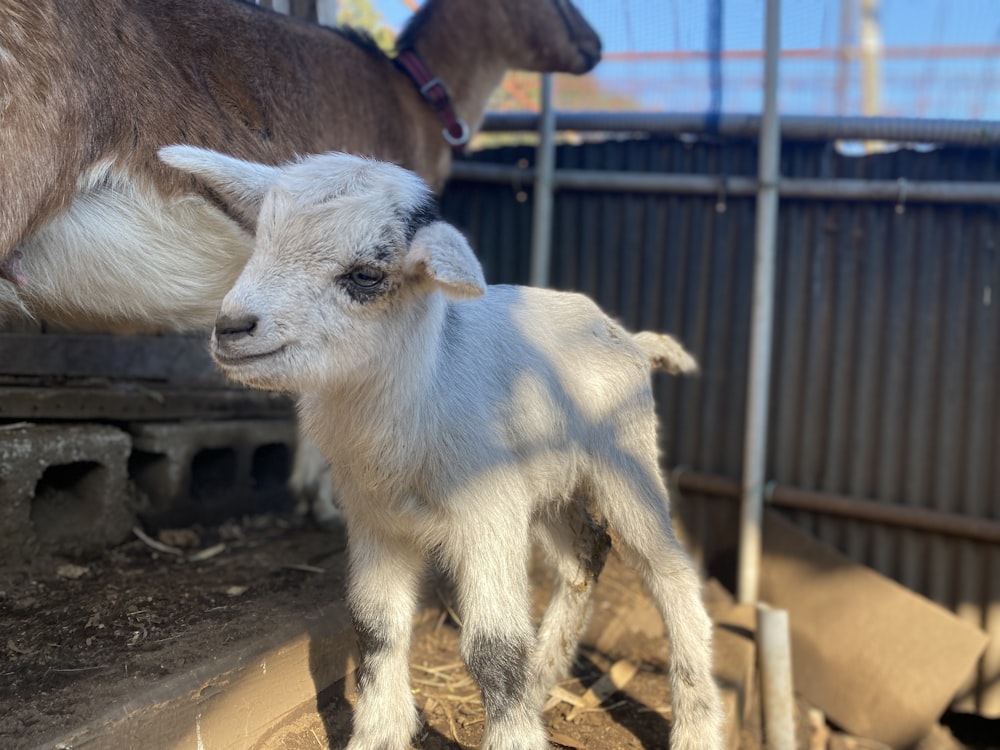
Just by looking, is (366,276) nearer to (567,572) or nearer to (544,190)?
(567,572)

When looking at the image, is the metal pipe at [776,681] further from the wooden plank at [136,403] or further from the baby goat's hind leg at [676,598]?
the wooden plank at [136,403]

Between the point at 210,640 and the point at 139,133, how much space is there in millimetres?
1714

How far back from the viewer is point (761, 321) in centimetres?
514

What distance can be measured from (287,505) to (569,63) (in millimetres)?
3320

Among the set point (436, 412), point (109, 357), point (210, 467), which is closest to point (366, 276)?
point (436, 412)

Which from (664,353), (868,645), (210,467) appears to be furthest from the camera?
(868,645)

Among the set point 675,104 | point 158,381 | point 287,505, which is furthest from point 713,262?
point 158,381

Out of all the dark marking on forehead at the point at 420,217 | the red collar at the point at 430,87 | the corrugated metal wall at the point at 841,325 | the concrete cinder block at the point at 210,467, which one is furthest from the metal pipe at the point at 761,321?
the dark marking on forehead at the point at 420,217

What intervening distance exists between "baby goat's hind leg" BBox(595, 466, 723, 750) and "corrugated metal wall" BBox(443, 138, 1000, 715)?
309 cm

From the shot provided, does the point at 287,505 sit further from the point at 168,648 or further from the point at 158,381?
the point at 168,648

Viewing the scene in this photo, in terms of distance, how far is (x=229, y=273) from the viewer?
298 cm

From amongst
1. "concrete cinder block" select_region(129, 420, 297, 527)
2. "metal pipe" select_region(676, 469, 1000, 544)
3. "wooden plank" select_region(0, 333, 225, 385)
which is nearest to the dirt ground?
"concrete cinder block" select_region(129, 420, 297, 527)

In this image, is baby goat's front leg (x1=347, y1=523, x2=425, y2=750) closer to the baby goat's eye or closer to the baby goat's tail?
the baby goat's eye

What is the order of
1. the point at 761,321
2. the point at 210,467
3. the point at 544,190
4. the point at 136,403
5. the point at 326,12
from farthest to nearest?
the point at 544,190 < the point at 761,321 < the point at 326,12 < the point at 210,467 < the point at 136,403
